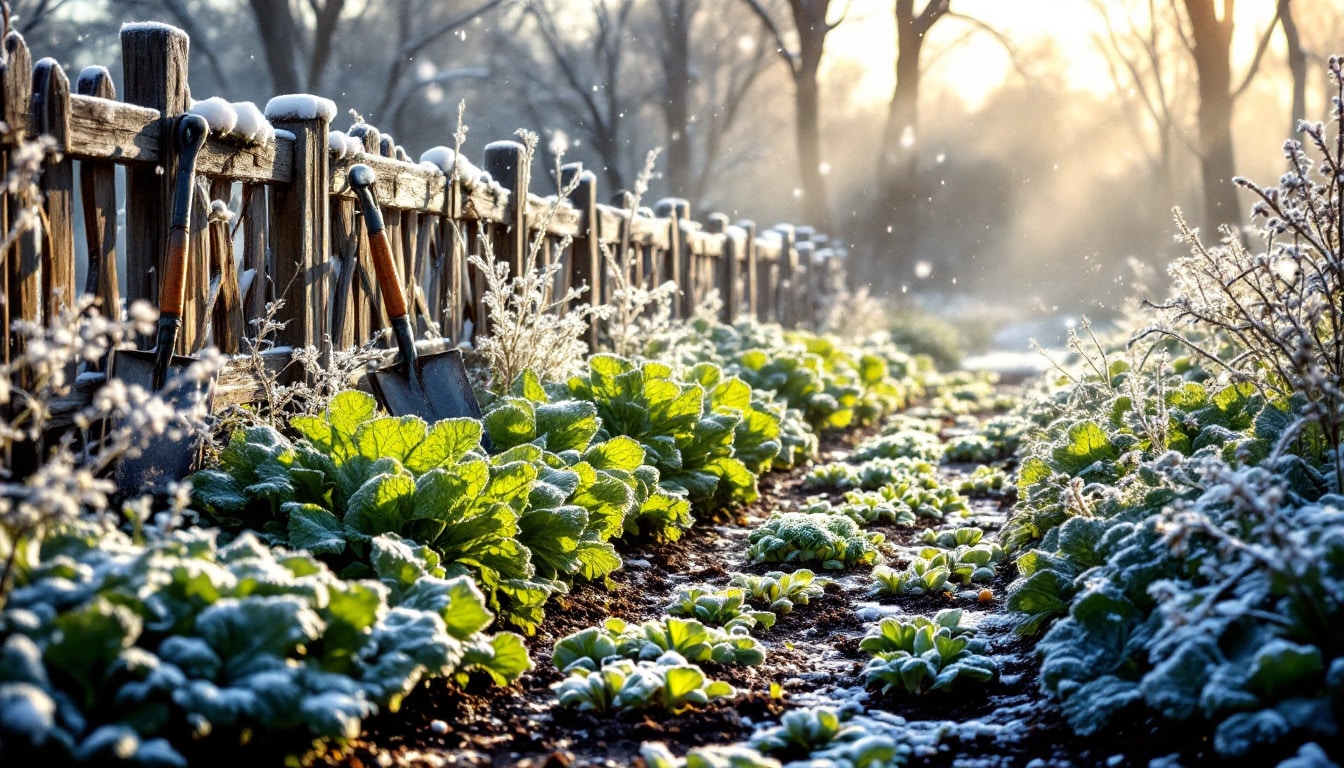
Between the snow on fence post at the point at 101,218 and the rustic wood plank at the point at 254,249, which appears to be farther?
the rustic wood plank at the point at 254,249

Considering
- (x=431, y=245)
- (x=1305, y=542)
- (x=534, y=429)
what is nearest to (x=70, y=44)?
(x=431, y=245)

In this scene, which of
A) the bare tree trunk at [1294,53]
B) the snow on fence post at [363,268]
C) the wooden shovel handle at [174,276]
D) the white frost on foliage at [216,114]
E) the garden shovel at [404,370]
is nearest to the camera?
the wooden shovel handle at [174,276]

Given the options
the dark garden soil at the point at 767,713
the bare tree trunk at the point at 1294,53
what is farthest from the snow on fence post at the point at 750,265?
the dark garden soil at the point at 767,713

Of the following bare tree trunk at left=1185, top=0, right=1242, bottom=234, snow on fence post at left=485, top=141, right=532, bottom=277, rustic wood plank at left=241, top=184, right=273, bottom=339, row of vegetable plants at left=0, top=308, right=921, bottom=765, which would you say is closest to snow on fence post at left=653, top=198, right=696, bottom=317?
snow on fence post at left=485, top=141, right=532, bottom=277

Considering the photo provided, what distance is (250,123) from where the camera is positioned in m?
3.81

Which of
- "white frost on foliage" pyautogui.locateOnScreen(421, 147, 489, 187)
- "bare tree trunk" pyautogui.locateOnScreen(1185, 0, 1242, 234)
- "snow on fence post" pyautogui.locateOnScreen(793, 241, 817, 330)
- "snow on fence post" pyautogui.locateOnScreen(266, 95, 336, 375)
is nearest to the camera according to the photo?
"snow on fence post" pyautogui.locateOnScreen(266, 95, 336, 375)

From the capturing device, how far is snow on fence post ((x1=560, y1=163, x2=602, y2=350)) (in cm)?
731

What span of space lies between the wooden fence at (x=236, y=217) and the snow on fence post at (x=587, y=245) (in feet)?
1.32

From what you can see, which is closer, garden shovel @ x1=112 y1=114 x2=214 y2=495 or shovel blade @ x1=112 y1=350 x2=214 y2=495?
shovel blade @ x1=112 y1=350 x2=214 y2=495

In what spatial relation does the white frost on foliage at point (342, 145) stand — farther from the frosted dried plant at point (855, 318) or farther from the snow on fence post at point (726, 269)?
the frosted dried plant at point (855, 318)

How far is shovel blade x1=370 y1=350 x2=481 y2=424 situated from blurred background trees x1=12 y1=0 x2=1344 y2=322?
49.0ft

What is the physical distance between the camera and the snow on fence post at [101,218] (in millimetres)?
3291

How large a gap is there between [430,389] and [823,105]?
1492 inches

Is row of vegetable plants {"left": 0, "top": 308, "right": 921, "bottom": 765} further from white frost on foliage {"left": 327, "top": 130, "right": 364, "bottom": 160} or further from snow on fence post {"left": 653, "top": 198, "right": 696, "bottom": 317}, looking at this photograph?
snow on fence post {"left": 653, "top": 198, "right": 696, "bottom": 317}
